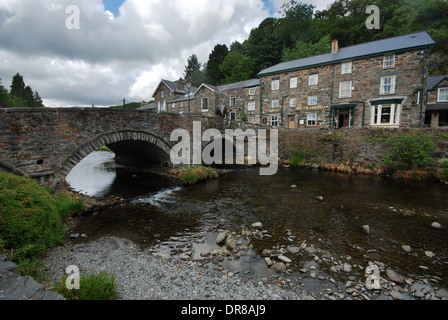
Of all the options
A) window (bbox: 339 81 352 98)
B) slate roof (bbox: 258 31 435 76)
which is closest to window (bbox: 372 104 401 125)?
window (bbox: 339 81 352 98)

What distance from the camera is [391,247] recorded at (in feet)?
20.7

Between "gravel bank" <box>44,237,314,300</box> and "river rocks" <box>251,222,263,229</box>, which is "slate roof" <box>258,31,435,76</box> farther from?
"gravel bank" <box>44,237,314,300</box>

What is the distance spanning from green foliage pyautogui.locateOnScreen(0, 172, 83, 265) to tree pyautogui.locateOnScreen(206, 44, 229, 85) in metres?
58.2

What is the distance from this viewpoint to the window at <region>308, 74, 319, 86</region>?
2580 centimetres

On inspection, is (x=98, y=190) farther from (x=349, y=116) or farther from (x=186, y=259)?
(x=349, y=116)

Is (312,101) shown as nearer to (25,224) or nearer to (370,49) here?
(370,49)

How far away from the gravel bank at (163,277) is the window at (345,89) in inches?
980

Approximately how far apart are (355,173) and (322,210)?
10578 millimetres

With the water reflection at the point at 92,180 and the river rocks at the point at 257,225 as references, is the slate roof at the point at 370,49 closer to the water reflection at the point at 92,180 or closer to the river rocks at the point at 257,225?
the water reflection at the point at 92,180

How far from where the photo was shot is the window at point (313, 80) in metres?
25.8

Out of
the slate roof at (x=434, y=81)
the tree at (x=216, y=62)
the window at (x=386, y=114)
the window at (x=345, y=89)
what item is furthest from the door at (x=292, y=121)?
the tree at (x=216, y=62)

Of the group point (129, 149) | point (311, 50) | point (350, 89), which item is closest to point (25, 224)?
point (129, 149)

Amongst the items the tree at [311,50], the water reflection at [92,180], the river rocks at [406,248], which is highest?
the tree at [311,50]

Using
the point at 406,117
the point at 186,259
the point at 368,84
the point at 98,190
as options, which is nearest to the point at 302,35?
the point at 368,84
